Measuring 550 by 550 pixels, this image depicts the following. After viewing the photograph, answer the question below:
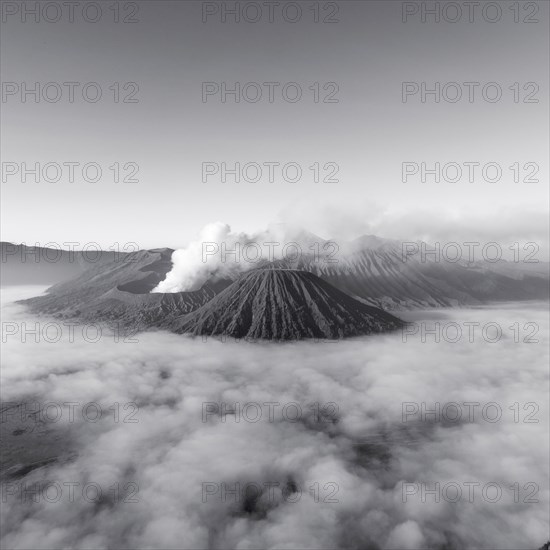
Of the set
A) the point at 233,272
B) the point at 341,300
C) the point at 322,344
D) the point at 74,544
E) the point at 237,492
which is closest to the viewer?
the point at 74,544

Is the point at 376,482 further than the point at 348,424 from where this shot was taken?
No

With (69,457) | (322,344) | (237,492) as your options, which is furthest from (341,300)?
(69,457)

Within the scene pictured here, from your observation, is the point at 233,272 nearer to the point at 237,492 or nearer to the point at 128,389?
the point at 128,389

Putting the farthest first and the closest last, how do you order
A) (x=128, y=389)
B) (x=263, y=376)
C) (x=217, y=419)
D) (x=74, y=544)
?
(x=263, y=376) < (x=128, y=389) < (x=217, y=419) < (x=74, y=544)

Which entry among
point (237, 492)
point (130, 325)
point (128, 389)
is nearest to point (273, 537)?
point (237, 492)

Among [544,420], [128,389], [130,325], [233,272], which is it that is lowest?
[544,420]

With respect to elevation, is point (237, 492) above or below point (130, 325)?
below

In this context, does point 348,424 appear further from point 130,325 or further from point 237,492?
point 130,325
